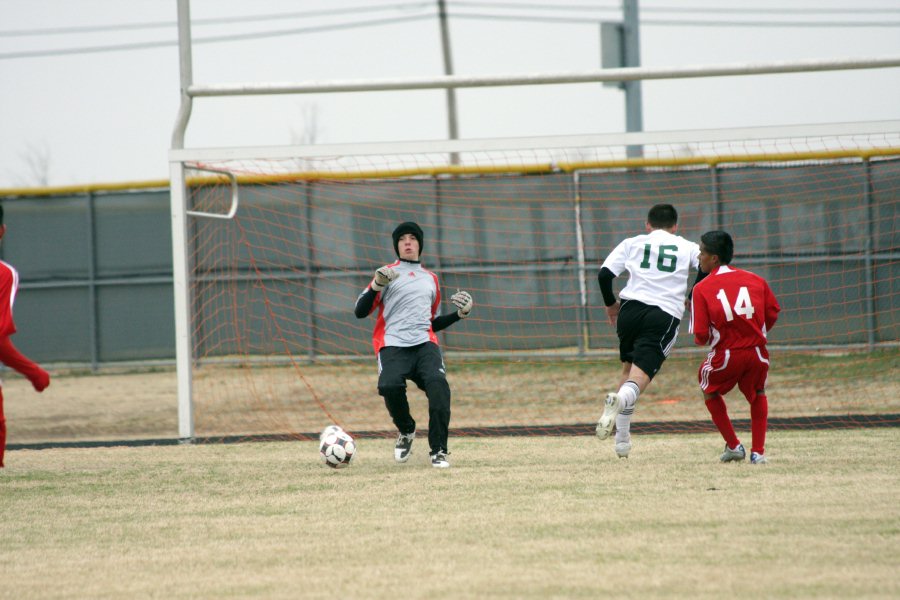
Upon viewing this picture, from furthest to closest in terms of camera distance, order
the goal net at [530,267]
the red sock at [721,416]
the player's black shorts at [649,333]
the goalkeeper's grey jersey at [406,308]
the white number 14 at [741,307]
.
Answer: the goal net at [530,267]
the goalkeeper's grey jersey at [406,308]
the player's black shorts at [649,333]
the red sock at [721,416]
the white number 14 at [741,307]

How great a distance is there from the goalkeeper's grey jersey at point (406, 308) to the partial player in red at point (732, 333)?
1.81 metres

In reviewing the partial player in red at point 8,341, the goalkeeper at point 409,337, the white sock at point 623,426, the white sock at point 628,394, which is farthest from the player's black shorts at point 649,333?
the partial player in red at point 8,341

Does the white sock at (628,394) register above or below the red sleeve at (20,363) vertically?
below

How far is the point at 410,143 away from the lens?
880 cm

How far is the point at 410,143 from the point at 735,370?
12.1ft

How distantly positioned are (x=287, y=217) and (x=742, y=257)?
7.09m

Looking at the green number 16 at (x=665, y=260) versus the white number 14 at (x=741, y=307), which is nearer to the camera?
the white number 14 at (x=741, y=307)

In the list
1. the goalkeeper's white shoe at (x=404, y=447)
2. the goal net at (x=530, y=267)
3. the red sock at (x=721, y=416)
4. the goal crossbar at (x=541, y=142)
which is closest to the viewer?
the red sock at (x=721, y=416)

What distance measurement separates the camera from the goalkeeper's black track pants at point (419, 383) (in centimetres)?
688

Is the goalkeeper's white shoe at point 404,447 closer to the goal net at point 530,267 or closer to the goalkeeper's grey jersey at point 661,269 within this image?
the goalkeeper's grey jersey at point 661,269

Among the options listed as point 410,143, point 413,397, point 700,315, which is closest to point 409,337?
point 700,315

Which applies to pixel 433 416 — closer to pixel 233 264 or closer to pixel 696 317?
pixel 696 317

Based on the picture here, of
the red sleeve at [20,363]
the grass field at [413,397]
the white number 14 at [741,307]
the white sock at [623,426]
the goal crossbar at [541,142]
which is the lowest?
the grass field at [413,397]

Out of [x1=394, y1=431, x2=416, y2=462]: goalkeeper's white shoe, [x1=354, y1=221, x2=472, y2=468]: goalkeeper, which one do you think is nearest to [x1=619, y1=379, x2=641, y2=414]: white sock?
[x1=354, y1=221, x2=472, y2=468]: goalkeeper
